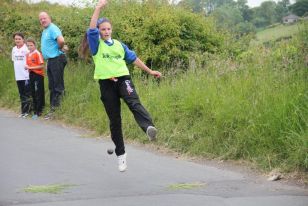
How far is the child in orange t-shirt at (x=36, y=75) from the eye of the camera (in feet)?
43.9

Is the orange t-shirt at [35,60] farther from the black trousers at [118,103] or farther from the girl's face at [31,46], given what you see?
the black trousers at [118,103]

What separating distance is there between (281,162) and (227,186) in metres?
0.98

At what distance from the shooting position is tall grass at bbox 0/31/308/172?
25.8ft

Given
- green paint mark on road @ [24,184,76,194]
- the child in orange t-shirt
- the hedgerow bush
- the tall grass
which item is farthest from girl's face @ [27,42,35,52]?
green paint mark on road @ [24,184,76,194]

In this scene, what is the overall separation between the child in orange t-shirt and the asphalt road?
125 inches

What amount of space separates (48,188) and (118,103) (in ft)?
5.19

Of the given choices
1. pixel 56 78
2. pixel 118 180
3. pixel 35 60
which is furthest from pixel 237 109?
pixel 35 60

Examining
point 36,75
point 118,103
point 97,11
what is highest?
point 97,11

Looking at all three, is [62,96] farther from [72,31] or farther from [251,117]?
[251,117]

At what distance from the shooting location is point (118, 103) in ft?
26.2

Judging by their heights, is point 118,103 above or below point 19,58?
below

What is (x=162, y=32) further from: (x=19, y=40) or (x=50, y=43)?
(x=19, y=40)

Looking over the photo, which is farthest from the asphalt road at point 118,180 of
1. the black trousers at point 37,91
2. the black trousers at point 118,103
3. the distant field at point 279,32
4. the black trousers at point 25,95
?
the black trousers at point 25,95

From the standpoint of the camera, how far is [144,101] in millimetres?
10836
